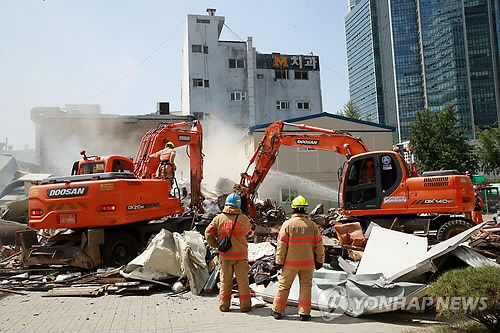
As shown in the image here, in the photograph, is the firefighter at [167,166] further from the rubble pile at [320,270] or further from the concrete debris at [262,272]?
the concrete debris at [262,272]

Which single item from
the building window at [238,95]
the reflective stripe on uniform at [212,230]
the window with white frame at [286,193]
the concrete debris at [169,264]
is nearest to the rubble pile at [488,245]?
the reflective stripe on uniform at [212,230]

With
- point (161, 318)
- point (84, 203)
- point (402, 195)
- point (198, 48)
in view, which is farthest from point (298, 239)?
point (198, 48)

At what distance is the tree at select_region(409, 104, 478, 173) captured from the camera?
3250 cm

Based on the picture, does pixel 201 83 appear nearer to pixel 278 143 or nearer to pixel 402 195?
pixel 278 143

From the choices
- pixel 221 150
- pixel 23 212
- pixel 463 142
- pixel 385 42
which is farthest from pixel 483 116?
pixel 23 212

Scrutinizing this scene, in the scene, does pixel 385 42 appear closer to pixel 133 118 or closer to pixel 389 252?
pixel 133 118

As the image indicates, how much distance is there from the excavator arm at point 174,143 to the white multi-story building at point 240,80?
28.6 m

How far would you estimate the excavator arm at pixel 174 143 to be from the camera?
11.7 meters

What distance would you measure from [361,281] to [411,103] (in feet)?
411

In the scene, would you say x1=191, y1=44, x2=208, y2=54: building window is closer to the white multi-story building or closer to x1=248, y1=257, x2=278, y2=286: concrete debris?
the white multi-story building

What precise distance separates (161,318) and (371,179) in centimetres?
→ 695

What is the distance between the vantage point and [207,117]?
137 ft

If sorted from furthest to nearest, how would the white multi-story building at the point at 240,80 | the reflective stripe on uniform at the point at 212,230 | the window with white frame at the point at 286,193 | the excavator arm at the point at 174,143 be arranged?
the white multi-story building at the point at 240,80 → the window with white frame at the point at 286,193 → the excavator arm at the point at 174,143 → the reflective stripe on uniform at the point at 212,230

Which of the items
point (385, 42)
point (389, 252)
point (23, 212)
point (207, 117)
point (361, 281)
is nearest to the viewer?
point (361, 281)
